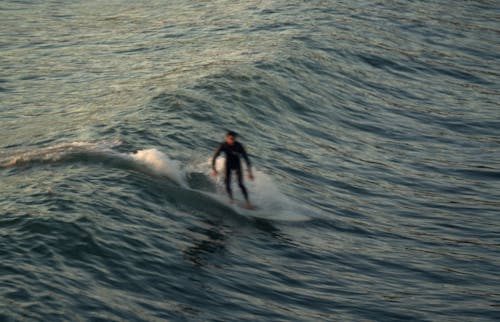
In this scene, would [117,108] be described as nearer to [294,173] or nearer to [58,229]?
[294,173]

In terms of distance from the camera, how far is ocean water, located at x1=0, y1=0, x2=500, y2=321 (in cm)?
1969

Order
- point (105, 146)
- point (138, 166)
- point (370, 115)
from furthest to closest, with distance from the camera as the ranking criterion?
point (370, 115)
point (105, 146)
point (138, 166)

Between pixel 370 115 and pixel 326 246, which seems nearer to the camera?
pixel 326 246

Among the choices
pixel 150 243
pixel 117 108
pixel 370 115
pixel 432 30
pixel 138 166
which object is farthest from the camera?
pixel 432 30

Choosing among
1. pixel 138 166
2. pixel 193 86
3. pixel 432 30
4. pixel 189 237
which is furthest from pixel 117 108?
pixel 432 30

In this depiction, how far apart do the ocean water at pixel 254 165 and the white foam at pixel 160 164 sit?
0.26 feet

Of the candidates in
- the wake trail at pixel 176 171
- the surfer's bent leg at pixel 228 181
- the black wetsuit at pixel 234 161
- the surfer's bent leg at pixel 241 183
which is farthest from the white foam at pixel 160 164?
the surfer's bent leg at pixel 241 183

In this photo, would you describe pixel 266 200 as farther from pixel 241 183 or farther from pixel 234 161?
pixel 234 161

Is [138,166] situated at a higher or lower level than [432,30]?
higher

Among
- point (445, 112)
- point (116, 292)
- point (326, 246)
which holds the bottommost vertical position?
point (445, 112)

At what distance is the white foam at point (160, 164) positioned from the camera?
25.5 m

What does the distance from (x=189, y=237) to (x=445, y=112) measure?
855 inches

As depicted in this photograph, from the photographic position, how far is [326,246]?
2355cm

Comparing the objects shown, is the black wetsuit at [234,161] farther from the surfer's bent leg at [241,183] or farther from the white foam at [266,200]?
the white foam at [266,200]
